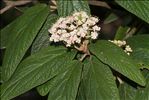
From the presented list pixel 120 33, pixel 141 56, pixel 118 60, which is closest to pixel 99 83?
pixel 118 60

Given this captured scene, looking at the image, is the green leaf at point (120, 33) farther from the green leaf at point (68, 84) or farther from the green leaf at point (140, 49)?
the green leaf at point (68, 84)

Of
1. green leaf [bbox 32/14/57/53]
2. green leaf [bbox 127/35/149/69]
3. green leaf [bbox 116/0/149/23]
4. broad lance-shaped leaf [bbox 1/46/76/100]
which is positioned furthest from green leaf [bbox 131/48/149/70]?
green leaf [bbox 32/14/57/53]

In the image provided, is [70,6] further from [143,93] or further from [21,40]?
[143,93]

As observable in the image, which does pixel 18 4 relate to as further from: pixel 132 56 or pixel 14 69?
pixel 132 56

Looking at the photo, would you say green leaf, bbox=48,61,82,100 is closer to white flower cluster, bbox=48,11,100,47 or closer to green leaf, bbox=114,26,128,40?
white flower cluster, bbox=48,11,100,47

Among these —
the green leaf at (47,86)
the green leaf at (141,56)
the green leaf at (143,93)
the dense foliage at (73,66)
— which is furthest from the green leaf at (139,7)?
the green leaf at (47,86)

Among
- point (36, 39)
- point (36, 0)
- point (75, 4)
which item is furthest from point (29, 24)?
point (36, 0)

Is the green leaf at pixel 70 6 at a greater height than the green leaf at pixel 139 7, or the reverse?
the green leaf at pixel 139 7
